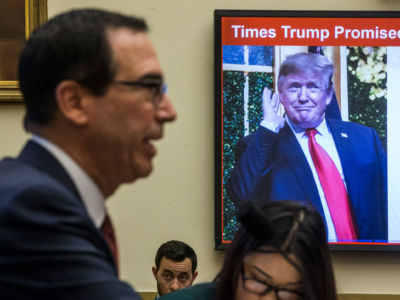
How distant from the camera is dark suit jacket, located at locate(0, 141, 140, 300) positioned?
952mm

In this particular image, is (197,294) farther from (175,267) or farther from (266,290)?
(175,267)

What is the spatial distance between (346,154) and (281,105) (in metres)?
0.47

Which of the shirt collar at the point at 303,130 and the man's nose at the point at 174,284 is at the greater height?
the shirt collar at the point at 303,130

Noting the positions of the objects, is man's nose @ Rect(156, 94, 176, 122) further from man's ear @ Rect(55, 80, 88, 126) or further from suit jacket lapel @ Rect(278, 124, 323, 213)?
suit jacket lapel @ Rect(278, 124, 323, 213)

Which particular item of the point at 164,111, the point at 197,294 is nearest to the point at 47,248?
the point at 164,111

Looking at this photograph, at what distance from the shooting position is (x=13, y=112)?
4680 mm

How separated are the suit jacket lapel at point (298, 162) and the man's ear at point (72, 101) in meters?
3.54

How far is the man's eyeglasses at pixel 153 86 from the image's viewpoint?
113 cm

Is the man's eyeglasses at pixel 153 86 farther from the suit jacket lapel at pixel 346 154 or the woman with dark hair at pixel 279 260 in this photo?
the suit jacket lapel at pixel 346 154

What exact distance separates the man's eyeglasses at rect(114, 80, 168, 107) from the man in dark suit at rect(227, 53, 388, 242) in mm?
3433

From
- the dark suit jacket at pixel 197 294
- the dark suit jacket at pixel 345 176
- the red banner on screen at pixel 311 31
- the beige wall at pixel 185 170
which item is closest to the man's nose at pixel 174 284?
the beige wall at pixel 185 170

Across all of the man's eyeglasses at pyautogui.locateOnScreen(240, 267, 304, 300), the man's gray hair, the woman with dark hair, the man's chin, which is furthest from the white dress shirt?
the man's chin

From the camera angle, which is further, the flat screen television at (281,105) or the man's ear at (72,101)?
the flat screen television at (281,105)

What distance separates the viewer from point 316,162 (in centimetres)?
459
